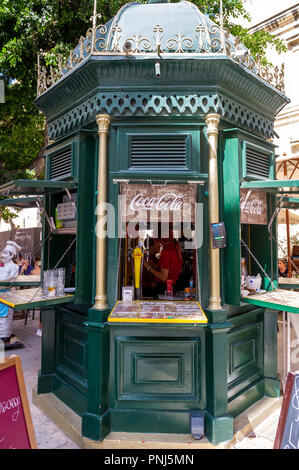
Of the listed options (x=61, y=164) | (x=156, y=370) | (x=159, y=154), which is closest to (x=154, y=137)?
(x=159, y=154)

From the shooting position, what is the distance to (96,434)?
3561 mm

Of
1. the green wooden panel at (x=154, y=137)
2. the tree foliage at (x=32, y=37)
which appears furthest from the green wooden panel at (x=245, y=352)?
the tree foliage at (x=32, y=37)

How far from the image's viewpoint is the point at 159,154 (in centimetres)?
391

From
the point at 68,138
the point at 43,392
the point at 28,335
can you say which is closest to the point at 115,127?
the point at 68,138

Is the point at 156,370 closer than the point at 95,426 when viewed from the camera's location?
No

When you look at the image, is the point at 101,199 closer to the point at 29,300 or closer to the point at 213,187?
the point at 213,187

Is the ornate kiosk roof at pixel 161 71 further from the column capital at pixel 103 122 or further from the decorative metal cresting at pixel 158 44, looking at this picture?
the column capital at pixel 103 122

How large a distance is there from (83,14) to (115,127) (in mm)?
7160

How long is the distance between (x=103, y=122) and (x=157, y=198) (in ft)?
3.91

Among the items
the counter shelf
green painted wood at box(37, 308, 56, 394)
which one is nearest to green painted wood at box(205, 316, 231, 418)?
the counter shelf

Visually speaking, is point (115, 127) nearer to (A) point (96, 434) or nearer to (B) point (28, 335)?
(A) point (96, 434)

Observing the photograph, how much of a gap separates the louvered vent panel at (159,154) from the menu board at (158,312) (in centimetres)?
183

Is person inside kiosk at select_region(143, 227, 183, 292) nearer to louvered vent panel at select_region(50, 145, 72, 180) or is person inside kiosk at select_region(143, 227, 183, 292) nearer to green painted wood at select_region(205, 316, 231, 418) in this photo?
green painted wood at select_region(205, 316, 231, 418)
